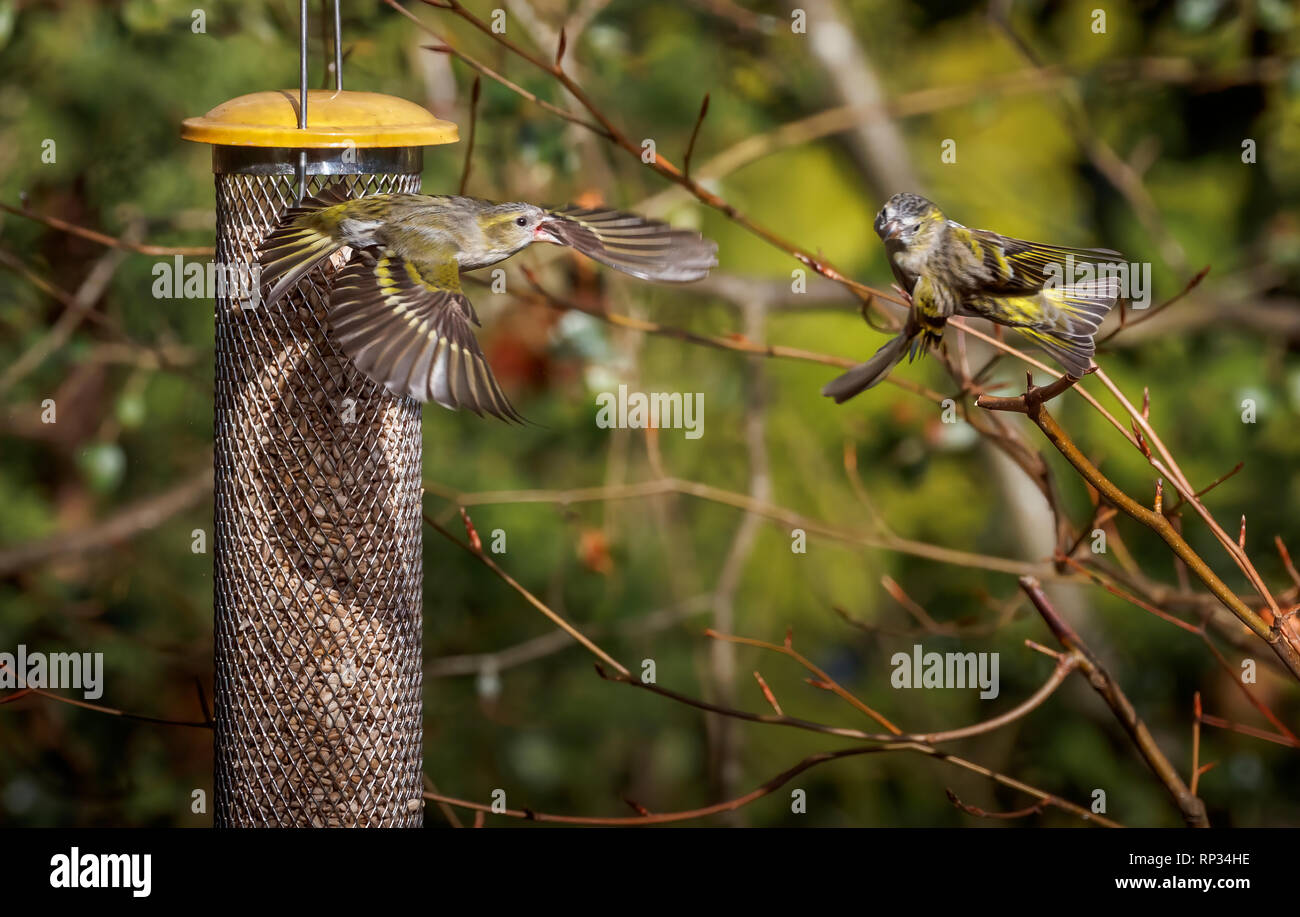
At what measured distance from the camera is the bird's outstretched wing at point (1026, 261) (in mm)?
1573

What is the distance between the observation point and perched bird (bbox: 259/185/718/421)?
1609 mm

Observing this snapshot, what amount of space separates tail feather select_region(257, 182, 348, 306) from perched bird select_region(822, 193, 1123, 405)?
699mm

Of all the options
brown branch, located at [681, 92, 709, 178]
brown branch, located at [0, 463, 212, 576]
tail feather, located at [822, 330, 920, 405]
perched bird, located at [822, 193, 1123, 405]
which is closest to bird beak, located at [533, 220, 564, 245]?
brown branch, located at [681, 92, 709, 178]

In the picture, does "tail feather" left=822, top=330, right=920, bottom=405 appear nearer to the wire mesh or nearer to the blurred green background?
the wire mesh

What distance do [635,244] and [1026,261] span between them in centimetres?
49

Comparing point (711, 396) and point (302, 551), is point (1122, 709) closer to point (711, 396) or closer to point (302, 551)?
point (302, 551)

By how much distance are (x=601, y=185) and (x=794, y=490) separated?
1337 mm

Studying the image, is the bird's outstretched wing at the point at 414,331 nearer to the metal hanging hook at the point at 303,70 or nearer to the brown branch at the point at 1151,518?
the metal hanging hook at the point at 303,70

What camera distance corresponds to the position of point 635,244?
5.95ft

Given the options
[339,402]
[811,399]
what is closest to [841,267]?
[811,399]

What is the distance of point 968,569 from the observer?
15.1 feet

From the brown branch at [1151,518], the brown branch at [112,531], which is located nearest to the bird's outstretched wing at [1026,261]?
the brown branch at [1151,518]

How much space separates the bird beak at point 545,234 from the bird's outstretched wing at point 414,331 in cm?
11

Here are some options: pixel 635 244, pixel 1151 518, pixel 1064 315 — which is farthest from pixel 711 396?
pixel 1151 518
